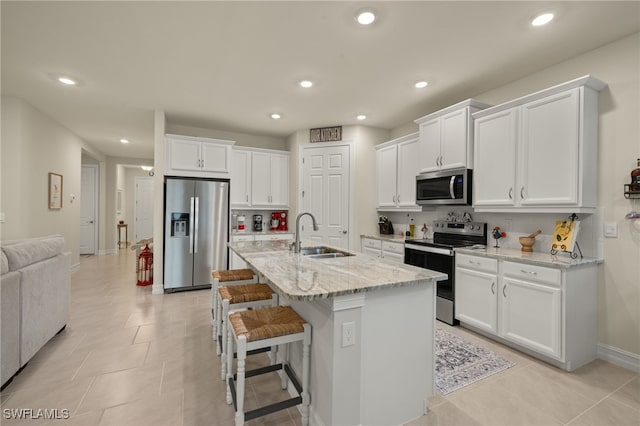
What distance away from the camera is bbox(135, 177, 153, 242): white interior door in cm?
952

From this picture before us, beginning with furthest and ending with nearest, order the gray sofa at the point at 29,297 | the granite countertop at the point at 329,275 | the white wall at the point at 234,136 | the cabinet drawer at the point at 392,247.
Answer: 1. the white wall at the point at 234,136
2. the cabinet drawer at the point at 392,247
3. the gray sofa at the point at 29,297
4. the granite countertop at the point at 329,275

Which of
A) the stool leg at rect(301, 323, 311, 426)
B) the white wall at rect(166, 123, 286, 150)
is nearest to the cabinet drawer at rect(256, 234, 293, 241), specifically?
the white wall at rect(166, 123, 286, 150)

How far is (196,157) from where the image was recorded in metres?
4.48

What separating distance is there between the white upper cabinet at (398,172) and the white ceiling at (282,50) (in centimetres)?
53

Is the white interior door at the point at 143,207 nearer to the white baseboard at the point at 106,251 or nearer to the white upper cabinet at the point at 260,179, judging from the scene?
the white baseboard at the point at 106,251

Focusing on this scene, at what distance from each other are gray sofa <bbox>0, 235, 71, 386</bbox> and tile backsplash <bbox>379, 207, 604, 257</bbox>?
167 inches

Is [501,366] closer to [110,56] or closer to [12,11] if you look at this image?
[110,56]

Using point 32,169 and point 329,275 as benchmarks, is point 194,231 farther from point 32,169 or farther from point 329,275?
point 329,275

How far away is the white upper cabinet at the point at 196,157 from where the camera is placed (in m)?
4.33

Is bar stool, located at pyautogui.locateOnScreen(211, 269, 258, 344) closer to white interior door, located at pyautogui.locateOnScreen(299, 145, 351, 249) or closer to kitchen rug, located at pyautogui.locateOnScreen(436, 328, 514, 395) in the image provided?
kitchen rug, located at pyautogui.locateOnScreen(436, 328, 514, 395)

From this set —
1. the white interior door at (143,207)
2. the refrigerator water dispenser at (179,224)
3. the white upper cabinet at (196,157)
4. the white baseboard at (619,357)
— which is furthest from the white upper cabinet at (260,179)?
the white interior door at (143,207)

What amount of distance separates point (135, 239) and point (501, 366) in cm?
1051

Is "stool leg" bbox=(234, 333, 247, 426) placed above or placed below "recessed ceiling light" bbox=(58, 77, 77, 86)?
below

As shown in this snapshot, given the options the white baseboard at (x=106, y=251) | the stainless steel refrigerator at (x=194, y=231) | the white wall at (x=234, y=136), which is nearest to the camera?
the stainless steel refrigerator at (x=194, y=231)
